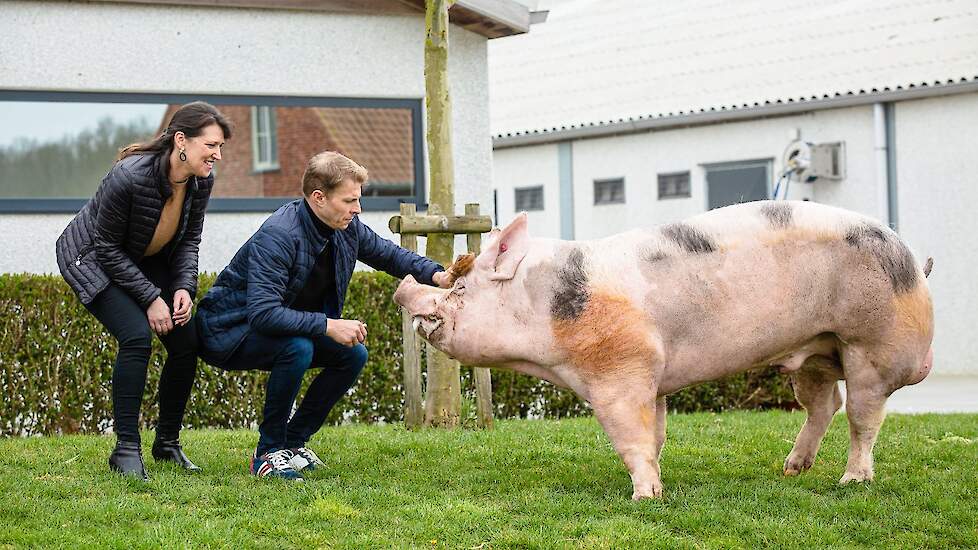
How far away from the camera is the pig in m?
5.35

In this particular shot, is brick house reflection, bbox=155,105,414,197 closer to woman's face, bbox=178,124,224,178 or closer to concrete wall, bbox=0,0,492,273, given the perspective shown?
concrete wall, bbox=0,0,492,273

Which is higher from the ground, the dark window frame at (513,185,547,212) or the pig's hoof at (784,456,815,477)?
the dark window frame at (513,185,547,212)

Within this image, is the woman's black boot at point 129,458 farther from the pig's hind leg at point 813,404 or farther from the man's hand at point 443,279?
the pig's hind leg at point 813,404

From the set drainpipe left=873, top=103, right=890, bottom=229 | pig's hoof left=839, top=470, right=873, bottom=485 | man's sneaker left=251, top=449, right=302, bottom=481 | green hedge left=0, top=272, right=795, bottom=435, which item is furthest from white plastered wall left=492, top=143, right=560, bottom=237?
pig's hoof left=839, top=470, right=873, bottom=485

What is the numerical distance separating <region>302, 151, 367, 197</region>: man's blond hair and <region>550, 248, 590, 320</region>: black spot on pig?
1109 millimetres

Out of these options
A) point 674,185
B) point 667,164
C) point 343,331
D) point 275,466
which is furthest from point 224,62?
point 674,185

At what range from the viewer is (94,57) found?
10633mm

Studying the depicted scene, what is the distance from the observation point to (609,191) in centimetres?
1839

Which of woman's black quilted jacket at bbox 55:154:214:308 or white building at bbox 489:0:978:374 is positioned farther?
white building at bbox 489:0:978:374

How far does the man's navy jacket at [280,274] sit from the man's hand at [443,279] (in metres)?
0.07

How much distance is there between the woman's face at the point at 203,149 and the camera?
570 cm

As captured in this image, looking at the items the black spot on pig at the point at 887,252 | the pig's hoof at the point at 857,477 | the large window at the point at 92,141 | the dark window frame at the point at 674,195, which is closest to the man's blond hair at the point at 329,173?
the black spot on pig at the point at 887,252

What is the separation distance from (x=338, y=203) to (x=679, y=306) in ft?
5.45

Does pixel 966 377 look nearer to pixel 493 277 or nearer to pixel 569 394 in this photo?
pixel 569 394
